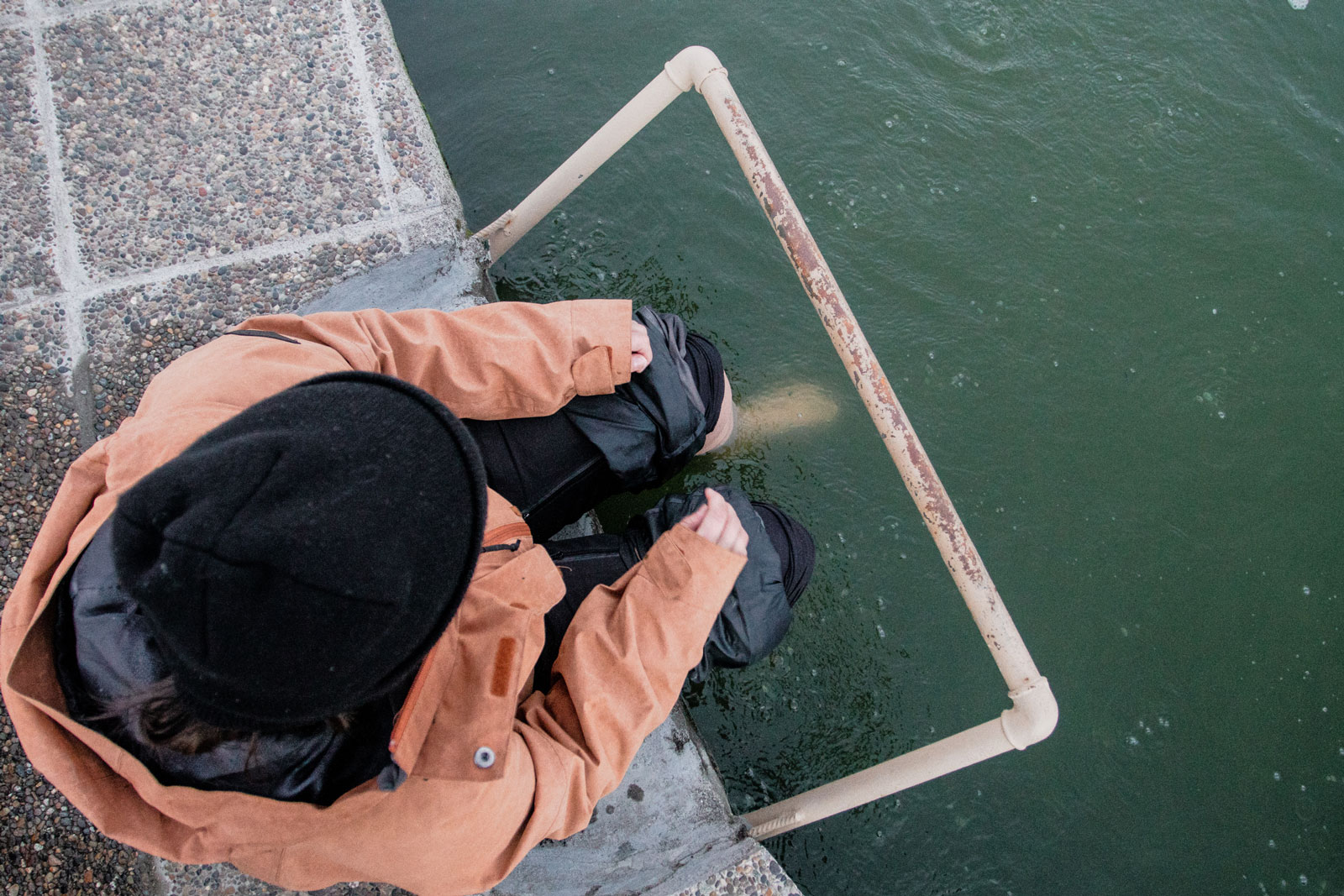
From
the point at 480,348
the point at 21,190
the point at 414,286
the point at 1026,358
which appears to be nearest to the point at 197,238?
the point at 21,190

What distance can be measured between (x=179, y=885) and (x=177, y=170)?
6.20ft

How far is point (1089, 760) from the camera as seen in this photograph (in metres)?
2.85

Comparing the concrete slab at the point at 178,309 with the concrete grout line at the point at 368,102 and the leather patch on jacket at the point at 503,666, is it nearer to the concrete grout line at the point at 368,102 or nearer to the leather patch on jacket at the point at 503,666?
the concrete grout line at the point at 368,102

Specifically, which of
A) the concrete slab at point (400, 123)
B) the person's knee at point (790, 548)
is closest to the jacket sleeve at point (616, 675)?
the person's knee at point (790, 548)

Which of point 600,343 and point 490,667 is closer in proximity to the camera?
point 490,667

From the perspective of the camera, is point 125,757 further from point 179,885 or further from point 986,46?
point 986,46

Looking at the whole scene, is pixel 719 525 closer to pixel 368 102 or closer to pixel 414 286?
pixel 414 286

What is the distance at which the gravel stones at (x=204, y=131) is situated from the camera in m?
2.33

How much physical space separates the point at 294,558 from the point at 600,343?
1.02 meters

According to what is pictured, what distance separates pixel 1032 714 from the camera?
171 centimetres

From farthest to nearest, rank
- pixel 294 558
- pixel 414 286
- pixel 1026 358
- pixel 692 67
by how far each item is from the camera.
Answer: pixel 1026 358, pixel 414 286, pixel 692 67, pixel 294 558

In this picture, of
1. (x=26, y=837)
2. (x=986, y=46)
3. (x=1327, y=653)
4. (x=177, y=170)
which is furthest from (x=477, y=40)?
(x=1327, y=653)

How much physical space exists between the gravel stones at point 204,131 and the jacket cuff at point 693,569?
57.8 inches

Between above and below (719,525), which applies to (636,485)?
below
